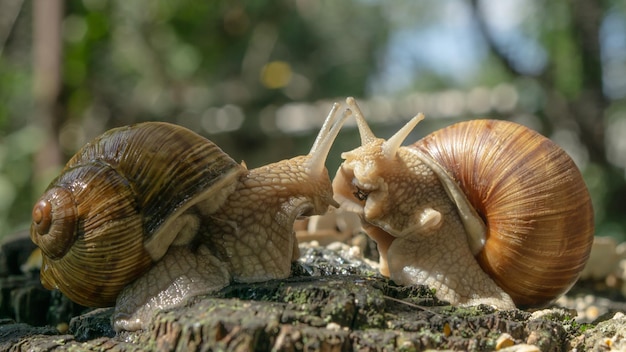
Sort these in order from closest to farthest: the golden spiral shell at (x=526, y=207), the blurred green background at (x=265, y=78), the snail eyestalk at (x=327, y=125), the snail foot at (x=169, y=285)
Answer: the snail foot at (x=169, y=285) < the golden spiral shell at (x=526, y=207) < the snail eyestalk at (x=327, y=125) < the blurred green background at (x=265, y=78)

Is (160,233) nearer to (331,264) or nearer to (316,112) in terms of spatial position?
(331,264)

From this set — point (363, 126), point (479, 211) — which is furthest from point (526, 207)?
point (363, 126)

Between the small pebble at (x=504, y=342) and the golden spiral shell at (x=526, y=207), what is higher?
the golden spiral shell at (x=526, y=207)

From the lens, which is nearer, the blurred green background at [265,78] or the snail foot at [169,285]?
the snail foot at [169,285]

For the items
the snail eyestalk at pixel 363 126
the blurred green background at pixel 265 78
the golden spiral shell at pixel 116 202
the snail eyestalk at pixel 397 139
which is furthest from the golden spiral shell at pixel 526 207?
the blurred green background at pixel 265 78

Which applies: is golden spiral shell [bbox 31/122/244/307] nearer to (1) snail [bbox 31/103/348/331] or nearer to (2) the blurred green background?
(1) snail [bbox 31/103/348/331]

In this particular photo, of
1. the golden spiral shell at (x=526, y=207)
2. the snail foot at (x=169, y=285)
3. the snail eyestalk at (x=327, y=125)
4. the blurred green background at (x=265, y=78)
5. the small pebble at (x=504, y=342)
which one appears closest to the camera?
the small pebble at (x=504, y=342)

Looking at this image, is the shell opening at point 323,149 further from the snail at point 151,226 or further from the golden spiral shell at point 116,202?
the golden spiral shell at point 116,202

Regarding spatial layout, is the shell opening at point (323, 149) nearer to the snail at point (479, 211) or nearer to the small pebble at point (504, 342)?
the snail at point (479, 211)
